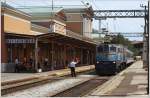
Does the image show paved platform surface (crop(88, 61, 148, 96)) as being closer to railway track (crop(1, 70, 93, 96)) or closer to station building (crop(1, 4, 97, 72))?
railway track (crop(1, 70, 93, 96))

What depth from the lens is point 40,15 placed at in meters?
88.1

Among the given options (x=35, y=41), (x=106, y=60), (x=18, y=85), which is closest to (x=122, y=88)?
(x=18, y=85)

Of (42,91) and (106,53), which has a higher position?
(106,53)

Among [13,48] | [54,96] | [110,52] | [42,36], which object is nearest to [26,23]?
[13,48]

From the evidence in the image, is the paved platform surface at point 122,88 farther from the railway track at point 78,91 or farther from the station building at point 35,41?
the station building at point 35,41

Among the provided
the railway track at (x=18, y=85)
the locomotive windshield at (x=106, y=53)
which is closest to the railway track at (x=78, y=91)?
the railway track at (x=18, y=85)

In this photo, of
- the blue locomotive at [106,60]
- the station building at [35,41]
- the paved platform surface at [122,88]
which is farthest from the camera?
the station building at [35,41]

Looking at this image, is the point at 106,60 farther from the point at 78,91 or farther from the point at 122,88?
the point at 122,88

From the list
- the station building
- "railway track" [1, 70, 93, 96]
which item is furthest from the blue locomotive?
"railway track" [1, 70, 93, 96]

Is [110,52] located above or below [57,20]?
below

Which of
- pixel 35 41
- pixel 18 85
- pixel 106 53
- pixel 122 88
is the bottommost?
pixel 18 85

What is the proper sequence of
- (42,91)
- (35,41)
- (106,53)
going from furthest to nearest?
(35,41), (106,53), (42,91)

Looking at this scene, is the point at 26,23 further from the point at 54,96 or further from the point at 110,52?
the point at 54,96

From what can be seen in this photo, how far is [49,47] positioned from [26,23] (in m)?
6.73
